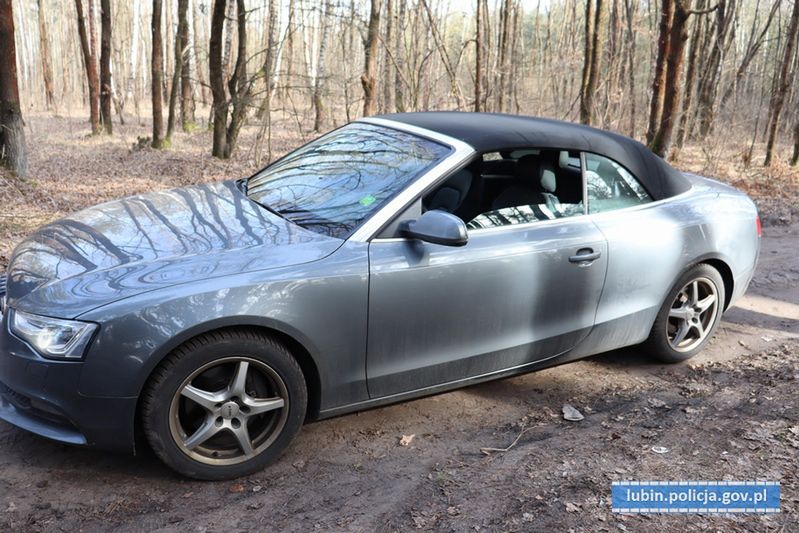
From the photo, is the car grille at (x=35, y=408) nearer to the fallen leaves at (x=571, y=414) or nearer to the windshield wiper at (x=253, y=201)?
the windshield wiper at (x=253, y=201)

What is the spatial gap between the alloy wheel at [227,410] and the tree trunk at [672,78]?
8912mm

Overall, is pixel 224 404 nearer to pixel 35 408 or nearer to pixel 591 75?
pixel 35 408

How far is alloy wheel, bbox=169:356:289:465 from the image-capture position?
291cm

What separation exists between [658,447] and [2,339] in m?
3.20

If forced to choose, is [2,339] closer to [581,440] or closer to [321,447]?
[321,447]

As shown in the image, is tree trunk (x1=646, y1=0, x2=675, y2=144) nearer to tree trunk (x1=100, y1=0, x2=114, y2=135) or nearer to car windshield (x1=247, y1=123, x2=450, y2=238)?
car windshield (x1=247, y1=123, x2=450, y2=238)

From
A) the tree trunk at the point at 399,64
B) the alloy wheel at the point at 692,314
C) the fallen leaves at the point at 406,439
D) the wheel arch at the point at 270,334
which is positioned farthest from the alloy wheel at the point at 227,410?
the tree trunk at the point at 399,64

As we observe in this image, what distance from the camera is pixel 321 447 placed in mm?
3400

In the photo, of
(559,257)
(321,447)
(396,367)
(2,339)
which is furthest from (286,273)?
(559,257)

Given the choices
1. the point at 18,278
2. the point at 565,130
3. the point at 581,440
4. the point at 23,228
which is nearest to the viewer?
the point at 18,278

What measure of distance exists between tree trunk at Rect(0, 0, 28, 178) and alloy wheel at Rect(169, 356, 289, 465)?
734 cm

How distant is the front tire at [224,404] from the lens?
2.81 m

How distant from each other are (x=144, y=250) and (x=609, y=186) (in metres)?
2.69

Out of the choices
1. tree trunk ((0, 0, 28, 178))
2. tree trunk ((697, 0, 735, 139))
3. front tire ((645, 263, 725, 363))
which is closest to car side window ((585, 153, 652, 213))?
front tire ((645, 263, 725, 363))
